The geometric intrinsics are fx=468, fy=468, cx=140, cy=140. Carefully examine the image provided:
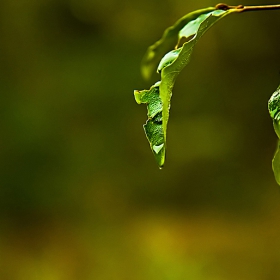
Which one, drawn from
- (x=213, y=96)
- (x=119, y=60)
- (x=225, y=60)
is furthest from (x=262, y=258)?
(x=119, y=60)

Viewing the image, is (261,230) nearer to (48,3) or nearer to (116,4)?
(116,4)

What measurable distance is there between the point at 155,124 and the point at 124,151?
4.56 feet

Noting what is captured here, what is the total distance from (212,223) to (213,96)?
0.51 m

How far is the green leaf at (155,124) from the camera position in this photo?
48cm

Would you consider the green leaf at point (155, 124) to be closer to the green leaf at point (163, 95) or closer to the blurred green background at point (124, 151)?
the green leaf at point (163, 95)

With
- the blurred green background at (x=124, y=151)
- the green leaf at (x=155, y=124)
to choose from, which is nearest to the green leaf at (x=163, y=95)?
the green leaf at (x=155, y=124)

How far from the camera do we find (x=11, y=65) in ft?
6.04

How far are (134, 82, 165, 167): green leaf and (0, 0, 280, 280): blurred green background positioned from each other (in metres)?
1.33

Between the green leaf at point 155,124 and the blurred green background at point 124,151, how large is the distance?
4.35 ft

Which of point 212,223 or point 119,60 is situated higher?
point 119,60

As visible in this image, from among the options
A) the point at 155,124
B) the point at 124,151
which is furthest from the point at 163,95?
the point at 124,151

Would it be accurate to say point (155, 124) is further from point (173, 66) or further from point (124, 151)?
point (124, 151)

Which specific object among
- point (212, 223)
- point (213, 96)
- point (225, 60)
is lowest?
point (212, 223)

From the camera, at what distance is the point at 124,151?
1.88 m
